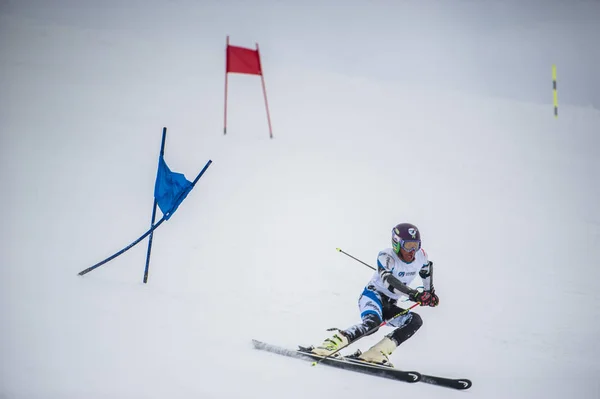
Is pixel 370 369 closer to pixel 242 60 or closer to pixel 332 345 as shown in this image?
pixel 332 345

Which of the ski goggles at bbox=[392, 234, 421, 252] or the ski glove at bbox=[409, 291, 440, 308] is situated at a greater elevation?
the ski goggles at bbox=[392, 234, 421, 252]

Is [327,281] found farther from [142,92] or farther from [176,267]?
[142,92]

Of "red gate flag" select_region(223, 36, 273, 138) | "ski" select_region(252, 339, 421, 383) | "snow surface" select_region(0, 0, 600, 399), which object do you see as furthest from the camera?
"red gate flag" select_region(223, 36, 273, 138)

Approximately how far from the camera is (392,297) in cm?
650

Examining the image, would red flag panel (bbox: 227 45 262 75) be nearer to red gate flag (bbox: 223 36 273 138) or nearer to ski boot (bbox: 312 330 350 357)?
red gate flag (bbox: 223 36 273 138)

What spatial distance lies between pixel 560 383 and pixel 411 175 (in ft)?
21.5

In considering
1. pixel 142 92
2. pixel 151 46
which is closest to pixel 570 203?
pixel 142 92

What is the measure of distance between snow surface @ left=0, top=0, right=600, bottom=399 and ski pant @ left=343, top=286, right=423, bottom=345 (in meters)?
0.48

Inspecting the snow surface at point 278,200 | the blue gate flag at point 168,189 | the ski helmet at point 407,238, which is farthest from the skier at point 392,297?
the blue gate flag at point 168,189

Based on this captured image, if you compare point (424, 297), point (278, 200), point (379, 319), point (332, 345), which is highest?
point (278, 200)

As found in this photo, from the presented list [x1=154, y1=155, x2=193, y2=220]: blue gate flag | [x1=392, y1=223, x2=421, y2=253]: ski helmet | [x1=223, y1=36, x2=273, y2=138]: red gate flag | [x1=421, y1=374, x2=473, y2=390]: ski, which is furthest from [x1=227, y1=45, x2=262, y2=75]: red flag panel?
[x1=421, y1=374, x2=473, y2=390]: ski

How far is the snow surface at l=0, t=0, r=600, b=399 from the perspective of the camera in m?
6.36

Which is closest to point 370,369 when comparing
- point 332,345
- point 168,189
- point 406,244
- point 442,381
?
point 332,345

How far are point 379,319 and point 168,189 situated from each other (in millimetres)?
3577
